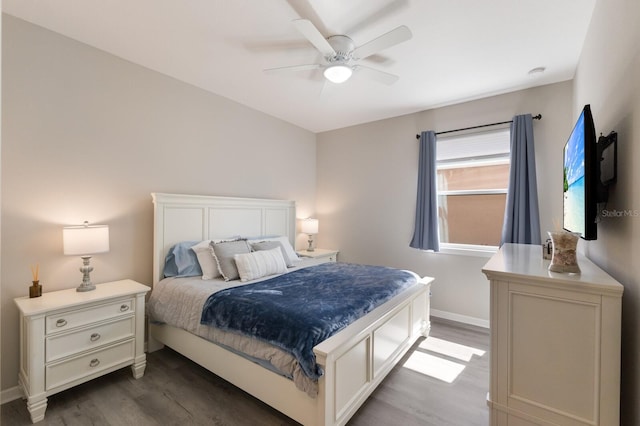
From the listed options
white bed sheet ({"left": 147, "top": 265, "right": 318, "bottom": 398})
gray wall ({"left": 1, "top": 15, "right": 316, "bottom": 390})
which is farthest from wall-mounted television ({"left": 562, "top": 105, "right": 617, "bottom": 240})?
gray wall ({"left": 1, "top": 15, "right": 316, "bottom": 390})

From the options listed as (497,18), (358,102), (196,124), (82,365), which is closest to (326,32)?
(497,18)

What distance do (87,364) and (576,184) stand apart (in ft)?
11.5

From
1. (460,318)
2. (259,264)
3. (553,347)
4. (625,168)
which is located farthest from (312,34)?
(460,318)

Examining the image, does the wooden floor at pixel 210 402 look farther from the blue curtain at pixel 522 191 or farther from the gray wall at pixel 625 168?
the blue curtain at pixel 522 191

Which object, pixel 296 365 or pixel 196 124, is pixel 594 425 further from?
pixel 196 124

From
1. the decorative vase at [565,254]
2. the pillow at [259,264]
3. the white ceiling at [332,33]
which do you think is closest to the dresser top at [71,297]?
the pillow at [259,264]

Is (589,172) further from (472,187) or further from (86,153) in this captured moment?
(86,153)

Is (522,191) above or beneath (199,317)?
above

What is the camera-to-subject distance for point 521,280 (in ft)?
4.85

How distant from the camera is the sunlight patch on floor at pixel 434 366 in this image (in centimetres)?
259

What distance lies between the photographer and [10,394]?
2258 millimetres

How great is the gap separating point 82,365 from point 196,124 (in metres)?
2.46

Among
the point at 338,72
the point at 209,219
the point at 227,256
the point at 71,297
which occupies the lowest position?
the point at 71,297

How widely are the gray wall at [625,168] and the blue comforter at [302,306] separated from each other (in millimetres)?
1387
